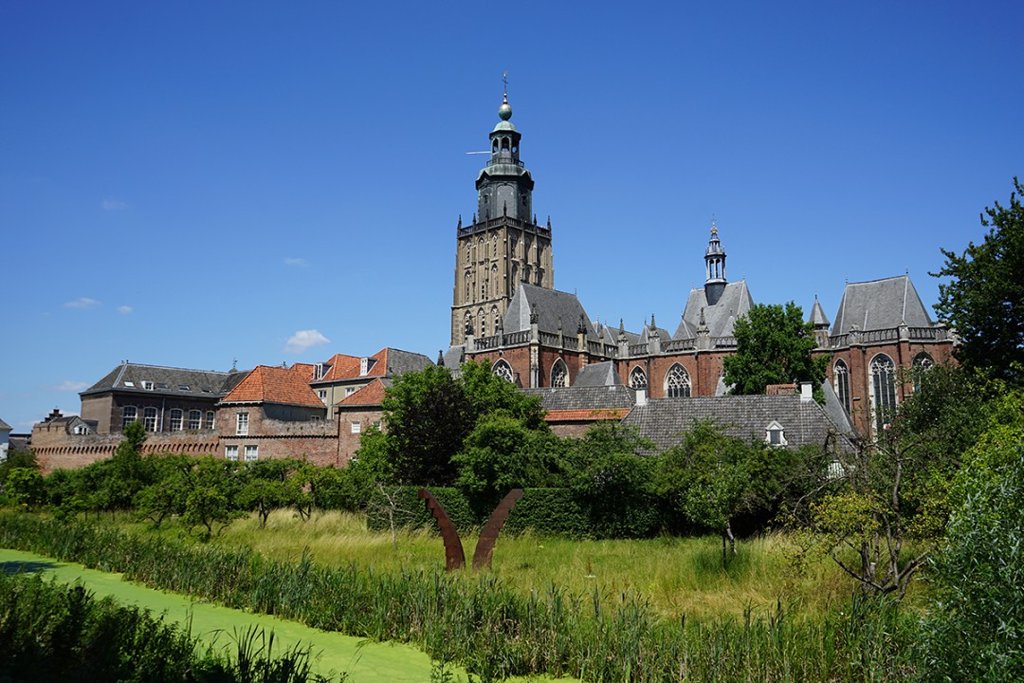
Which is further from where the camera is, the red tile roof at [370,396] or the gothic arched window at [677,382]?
the gothic arched window at [677,382]

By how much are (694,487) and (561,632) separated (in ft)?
38.1

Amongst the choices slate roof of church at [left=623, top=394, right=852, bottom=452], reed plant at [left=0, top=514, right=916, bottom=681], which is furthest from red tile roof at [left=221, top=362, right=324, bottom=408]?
reed plant at [left=0, top=514, right=916, bottom=681]

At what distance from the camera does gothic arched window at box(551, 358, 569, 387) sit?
57000mm

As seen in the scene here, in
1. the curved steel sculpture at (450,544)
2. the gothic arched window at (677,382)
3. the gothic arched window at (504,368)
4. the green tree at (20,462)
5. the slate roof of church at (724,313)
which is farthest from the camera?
the gothic arched window at (504,368)

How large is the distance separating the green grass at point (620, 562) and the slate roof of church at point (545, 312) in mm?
34954

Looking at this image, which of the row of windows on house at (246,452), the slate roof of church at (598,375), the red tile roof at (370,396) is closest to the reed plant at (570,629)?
the red tile roof at (370,396)

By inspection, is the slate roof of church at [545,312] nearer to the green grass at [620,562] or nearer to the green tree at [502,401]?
the green tree at [502,401]

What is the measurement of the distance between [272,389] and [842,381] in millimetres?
35910

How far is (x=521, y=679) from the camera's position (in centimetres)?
889

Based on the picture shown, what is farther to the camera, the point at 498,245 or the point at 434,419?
the point at 498,245

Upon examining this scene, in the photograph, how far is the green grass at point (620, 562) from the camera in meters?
12.3

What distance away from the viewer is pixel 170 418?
65.4 metres

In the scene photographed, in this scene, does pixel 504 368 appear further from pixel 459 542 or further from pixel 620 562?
pixel 459 542

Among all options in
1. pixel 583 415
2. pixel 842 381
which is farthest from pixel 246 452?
pixel 842 381
